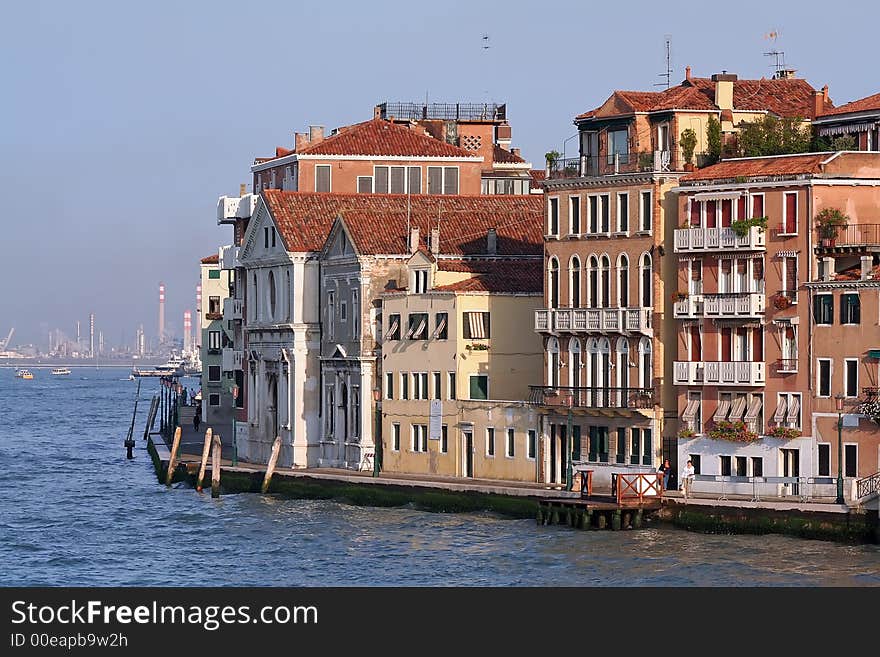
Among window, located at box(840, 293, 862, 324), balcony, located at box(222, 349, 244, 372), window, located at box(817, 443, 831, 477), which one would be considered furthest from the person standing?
balcony, located at box(222, 349, 244, 372)

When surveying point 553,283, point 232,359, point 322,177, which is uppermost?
point 322,177

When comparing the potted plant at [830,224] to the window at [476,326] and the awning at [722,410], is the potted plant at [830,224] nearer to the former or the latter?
the awning at [722,410]

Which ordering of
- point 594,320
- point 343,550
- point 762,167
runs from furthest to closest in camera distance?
point 594,320 → point 762,167 → point 343,550

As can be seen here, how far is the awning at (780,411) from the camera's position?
66250 mm

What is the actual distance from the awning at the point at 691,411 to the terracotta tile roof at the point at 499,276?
31.7ft

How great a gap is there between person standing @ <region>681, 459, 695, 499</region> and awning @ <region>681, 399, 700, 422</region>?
1.14 metres

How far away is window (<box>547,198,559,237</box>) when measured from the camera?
7419cm

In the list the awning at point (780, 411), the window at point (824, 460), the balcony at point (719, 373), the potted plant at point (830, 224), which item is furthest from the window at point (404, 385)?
the potted plant at point (830, 224)

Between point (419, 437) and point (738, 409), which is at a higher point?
point (738, 409)

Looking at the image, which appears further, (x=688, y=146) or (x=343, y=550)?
(x=688, y=146)

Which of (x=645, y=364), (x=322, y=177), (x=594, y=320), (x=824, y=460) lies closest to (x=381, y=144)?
(x=322, y=177)

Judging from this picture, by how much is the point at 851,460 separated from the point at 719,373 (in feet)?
16.1

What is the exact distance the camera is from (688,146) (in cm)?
7106

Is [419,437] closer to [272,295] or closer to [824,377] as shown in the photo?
[272,295]
